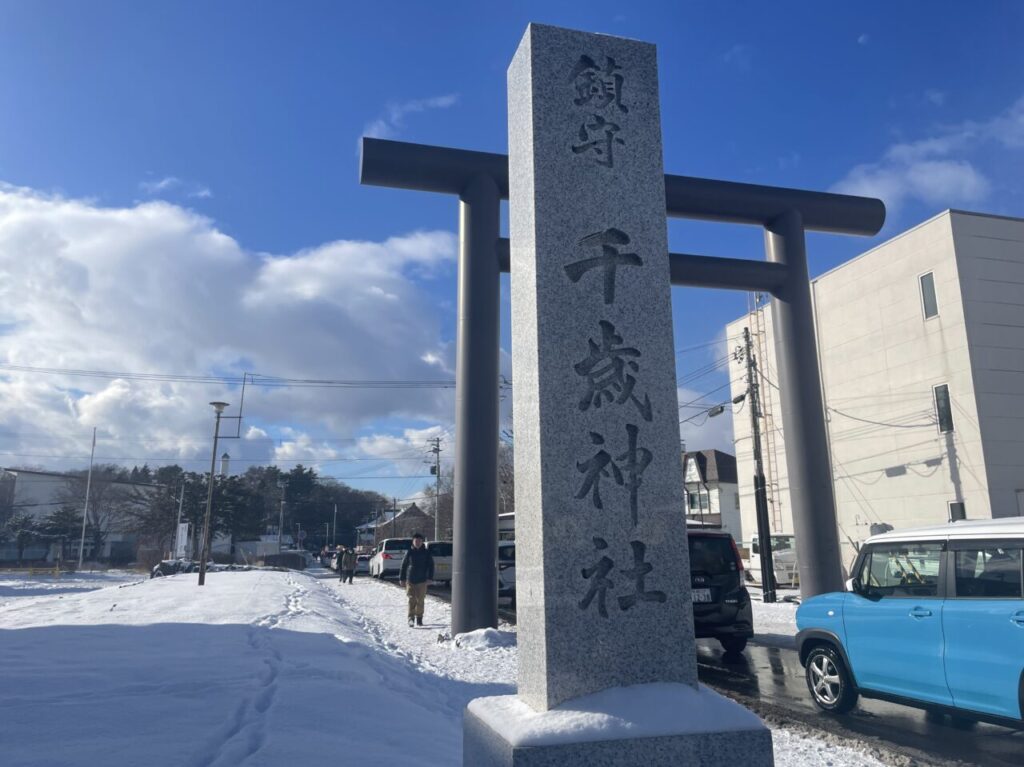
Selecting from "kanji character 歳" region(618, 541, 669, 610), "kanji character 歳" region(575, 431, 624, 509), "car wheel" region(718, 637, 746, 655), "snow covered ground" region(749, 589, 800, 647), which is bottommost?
"snow covered ground" region(749, 589, 800, 647)

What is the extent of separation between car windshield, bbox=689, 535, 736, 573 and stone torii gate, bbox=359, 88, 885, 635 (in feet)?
10.3

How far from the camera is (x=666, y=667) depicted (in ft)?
12.6

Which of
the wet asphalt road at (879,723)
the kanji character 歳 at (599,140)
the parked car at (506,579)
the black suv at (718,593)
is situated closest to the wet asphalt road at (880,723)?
the wet asphalt road at (879,723)

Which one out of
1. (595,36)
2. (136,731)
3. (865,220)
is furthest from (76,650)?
(865,220)

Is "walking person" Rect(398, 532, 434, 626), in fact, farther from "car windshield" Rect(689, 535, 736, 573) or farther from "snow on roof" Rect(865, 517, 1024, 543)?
"snow on roof" Rect(865, 517, 1024, 543)

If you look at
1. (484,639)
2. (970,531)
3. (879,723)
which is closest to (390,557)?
(484,639)

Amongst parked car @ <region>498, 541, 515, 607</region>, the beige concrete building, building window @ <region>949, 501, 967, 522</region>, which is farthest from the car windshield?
the beige concrete building

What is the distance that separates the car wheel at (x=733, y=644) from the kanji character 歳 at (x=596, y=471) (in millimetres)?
7989

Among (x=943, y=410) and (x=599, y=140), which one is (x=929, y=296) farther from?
(x=599, y=140)

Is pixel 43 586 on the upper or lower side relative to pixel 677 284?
lower

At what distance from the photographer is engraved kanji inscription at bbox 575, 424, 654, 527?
156 inches

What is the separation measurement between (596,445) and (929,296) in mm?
21482

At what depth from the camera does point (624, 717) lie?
11.2 ft

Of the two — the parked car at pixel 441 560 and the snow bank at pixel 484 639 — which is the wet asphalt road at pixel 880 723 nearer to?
the snow bank at pixel 484 639
